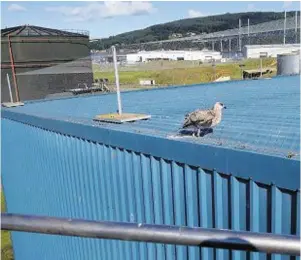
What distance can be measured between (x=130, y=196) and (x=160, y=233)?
324cm

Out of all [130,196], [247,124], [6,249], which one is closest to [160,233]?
[130,196]

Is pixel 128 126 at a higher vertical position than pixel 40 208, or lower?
higher

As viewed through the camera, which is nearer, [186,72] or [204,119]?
[204,119]

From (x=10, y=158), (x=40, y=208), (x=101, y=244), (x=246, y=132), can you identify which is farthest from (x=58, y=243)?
(x=246, y=132)

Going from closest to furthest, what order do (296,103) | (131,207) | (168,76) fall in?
1. (131,207)
2. (296,103)
3. (168,76)

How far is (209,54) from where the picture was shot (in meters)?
53.6

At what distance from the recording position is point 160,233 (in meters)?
1.43

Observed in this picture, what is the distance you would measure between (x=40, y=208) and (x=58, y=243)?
1.23 meters

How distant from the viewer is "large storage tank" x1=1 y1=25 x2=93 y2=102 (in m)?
19.4

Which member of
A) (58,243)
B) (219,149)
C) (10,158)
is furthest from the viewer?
(10,158)

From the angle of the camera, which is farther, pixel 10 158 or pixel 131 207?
pixel 10 158

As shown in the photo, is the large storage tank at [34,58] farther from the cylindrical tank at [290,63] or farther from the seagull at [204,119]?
the seagull at [204,119]

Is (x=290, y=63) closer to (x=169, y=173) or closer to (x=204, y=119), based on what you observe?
(x=204, y=119)

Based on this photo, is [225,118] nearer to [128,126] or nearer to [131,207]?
[128,126]
